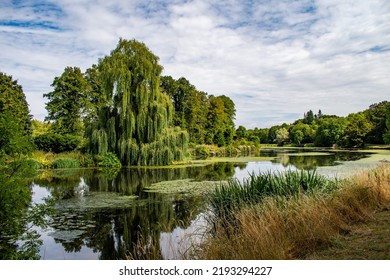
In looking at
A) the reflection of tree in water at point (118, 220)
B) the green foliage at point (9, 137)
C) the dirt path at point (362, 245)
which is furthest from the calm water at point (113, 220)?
the dirt path at point (362, 245)

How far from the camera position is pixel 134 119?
640 inches

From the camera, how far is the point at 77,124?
81.9 feet

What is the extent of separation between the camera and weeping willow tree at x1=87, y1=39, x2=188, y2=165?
16328mm

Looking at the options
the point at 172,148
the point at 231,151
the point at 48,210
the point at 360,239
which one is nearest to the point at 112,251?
the point at 48,210

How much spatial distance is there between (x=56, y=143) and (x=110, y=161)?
422 centimetres

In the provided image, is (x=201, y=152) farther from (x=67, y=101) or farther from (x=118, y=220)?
(x=118, y=220)

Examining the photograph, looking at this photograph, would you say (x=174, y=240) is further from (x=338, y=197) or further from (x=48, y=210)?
(x=338, y=197)

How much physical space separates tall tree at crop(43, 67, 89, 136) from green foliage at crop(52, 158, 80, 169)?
8201 millimetres

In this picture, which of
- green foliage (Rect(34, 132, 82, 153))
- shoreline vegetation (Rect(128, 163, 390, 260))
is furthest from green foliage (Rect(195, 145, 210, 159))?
shoreline vegetation (Rect(128, 163, 390, 260))

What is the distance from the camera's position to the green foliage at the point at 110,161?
16172mm

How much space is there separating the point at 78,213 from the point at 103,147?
10032mm

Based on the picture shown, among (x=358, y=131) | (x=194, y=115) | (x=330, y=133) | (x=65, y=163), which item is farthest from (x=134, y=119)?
(x=330, y=133)

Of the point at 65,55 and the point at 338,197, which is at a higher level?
the point at 65,55

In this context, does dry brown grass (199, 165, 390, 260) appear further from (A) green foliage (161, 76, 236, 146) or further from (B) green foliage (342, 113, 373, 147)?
(B) green foliage (342, 113, 373, 147)
